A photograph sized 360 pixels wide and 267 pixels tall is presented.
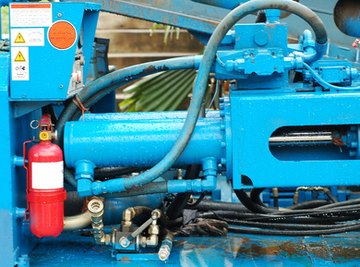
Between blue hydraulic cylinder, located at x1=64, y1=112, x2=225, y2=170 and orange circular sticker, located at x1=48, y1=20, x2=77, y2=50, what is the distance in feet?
1.25

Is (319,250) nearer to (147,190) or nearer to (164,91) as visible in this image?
(147,190)

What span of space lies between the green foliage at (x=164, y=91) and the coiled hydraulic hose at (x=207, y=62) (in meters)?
3.26

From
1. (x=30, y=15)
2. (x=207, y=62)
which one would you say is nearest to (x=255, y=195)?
(x=207, y=62)

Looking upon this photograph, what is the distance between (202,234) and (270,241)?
33 centimetres

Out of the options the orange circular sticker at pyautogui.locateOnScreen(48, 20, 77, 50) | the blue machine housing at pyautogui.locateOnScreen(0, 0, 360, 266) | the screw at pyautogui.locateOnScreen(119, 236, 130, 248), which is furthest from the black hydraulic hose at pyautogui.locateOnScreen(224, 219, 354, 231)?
the orange circular sticker at pyautogui.locateOnScreen(48, 20, 77, 50)

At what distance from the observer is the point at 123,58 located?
8.95m

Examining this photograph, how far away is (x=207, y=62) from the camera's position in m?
3.10

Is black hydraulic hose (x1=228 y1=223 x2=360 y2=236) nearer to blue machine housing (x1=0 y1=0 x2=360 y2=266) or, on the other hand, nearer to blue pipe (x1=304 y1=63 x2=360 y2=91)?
blue machine housing (x1=0 y1=0 x2=360 y2=266)

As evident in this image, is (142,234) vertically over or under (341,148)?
under

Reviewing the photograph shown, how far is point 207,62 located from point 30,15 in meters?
0.74

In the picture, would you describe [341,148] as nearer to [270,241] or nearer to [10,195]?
[270,241]

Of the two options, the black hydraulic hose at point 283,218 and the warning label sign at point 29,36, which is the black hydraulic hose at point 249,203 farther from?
the warning label sign at point 29,36

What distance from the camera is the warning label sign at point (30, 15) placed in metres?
3.10

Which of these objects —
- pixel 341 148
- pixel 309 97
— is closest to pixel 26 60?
pixel 309 97
